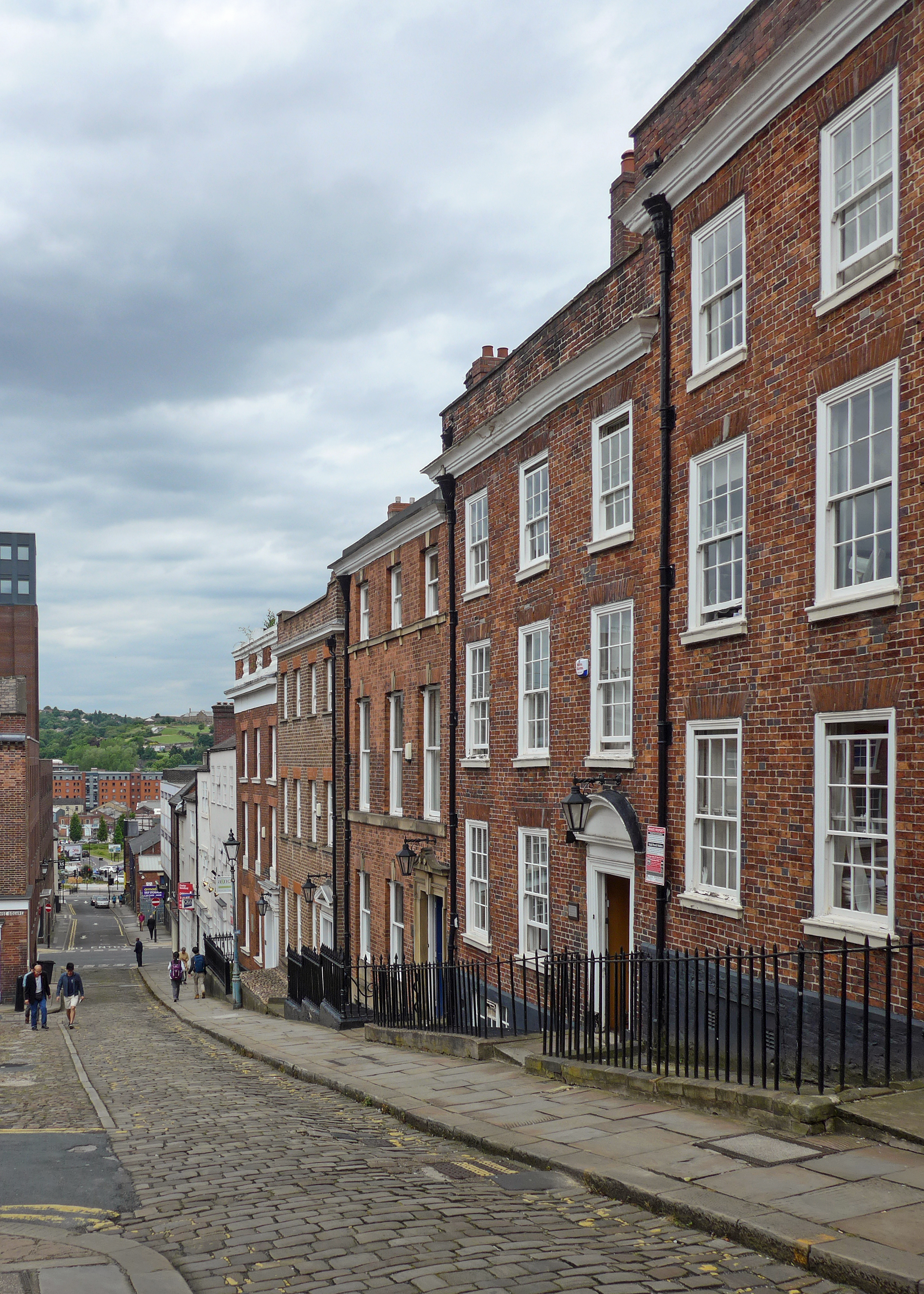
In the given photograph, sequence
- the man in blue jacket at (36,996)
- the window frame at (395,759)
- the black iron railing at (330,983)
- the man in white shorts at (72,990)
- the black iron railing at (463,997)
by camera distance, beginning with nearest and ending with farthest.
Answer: the black iron railing at (463,997) < the black iron railing at (330,983) < the window frame at (395,759) < the man in white shorts at (72,990) < the man in blue jacket at (36,996)

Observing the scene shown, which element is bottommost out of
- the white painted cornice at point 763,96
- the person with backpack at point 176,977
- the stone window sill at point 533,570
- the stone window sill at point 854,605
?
the person with backpack at point 176,977

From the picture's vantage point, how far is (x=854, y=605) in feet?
31.4

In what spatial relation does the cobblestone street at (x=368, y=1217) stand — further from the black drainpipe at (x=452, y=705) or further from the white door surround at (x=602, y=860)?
the black drainpipe at (x=452, y=705)

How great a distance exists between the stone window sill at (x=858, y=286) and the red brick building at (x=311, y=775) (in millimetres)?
19860

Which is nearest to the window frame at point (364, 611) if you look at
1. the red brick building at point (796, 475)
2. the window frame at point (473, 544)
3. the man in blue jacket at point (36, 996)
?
the window frame at point (473, 544)

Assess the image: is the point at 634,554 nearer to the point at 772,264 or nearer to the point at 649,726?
the point at 649,726

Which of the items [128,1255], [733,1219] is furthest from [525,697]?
Answer: [128,1255]

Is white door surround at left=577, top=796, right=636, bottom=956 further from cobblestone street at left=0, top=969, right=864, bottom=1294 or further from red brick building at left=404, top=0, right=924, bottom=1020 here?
cobblestone street at left=0, top=969, right=864, bottom=1294

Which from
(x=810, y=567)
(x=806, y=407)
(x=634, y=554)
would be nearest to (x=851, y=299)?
(x=806, y=407)

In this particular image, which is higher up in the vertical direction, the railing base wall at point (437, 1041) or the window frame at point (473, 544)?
the window frame at point (473, 544)

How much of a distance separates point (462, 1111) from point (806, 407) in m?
7.36

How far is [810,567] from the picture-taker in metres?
10.3

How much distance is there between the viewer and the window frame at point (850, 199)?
30.3ft

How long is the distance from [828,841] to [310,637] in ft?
73.1
